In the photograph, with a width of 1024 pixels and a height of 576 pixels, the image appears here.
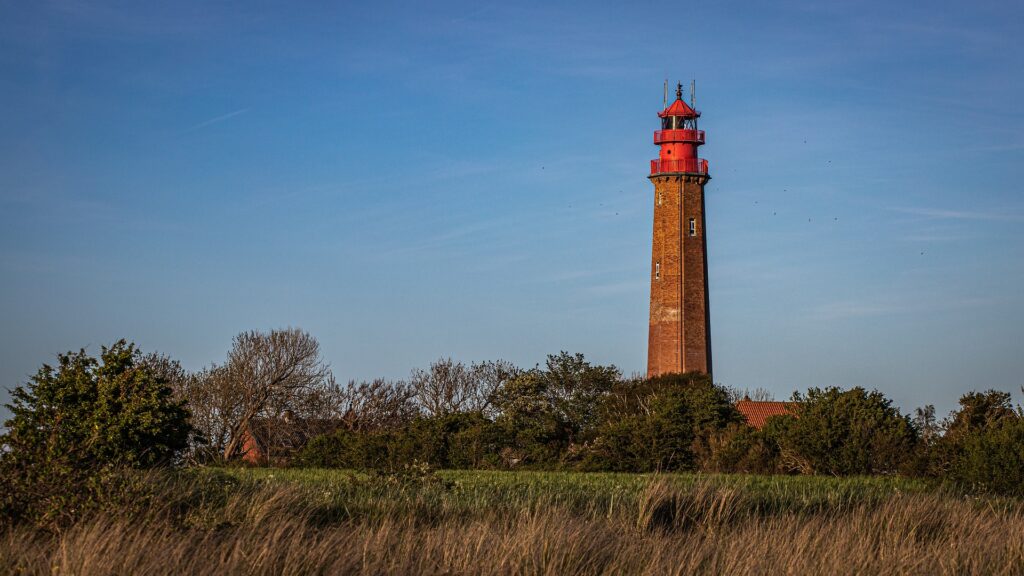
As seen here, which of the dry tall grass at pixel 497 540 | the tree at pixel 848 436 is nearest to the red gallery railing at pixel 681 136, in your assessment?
the tree at pixel 848 436

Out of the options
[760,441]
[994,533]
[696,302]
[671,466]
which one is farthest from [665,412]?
[994,533]

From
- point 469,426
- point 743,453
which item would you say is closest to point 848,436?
point 743,453

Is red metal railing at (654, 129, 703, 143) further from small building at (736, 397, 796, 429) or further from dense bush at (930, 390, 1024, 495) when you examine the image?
dense bush at (930, 390, 1024, 495)

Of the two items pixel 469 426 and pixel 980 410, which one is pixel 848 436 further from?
pixel 469 426

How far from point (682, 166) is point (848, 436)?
985 inches

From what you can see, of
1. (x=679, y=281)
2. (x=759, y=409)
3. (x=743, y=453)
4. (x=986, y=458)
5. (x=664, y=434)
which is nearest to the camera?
(x=986, y=458)

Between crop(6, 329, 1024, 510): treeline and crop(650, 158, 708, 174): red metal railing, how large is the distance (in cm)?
1018

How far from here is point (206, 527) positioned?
11.0 m

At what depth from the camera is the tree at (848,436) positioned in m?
30.4

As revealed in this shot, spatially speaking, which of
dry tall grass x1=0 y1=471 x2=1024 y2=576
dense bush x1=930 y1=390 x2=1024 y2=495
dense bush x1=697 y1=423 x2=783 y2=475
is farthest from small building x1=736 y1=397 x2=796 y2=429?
dry tall grass x1=0 y1=471 x2=1024 y2=576

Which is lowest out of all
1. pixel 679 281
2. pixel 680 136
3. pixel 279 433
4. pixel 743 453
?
pixel 743 453

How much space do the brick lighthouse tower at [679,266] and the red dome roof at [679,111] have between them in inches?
70.2

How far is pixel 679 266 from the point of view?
53000 millimetres

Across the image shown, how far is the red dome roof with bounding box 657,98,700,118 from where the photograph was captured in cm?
5628
